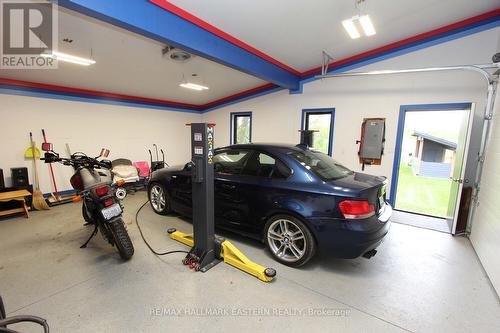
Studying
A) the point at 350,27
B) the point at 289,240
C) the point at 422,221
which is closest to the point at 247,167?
the point at 289,240

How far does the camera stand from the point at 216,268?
8.34 ft

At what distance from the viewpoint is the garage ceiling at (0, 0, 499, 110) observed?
2836 mm

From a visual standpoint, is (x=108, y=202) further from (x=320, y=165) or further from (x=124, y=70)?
(x=124, y=70)

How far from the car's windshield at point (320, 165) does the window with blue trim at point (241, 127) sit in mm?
3880

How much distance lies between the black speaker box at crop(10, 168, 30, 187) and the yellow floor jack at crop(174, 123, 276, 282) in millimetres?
4143

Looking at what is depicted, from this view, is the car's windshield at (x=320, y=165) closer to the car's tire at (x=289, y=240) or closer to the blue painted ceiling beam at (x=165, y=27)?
the car's tire at (x=289, y=240)

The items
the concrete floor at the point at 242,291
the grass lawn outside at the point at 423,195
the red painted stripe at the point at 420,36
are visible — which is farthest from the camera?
the grass lawn outside at the point at 423,195

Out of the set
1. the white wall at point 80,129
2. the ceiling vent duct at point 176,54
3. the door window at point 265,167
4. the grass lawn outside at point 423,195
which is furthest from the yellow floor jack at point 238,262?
the white wall at point 80,129

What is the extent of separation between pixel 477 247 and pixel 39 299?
16.1ft

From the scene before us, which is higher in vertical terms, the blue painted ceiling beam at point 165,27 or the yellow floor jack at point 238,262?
the blue painted ceiling beam at point 165,27

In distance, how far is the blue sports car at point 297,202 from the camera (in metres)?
2.27

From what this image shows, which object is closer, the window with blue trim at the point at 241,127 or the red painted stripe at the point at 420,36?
the red painted stripe at the point at 420,36

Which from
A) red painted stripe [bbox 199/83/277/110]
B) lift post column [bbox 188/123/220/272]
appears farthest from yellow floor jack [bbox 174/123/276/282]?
red painted stripe [bbox 199/83/277/110]

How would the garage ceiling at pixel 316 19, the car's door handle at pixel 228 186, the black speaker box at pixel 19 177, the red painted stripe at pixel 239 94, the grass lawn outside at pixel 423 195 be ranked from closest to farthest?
the garage ceiling at pixel 316 19 → the car's door handle at pixel 228 186 → the black speaker box at pixel 19 177 → the grass lawn outside at pixel 423 195 → the red painted stripe at pixel 239 94
